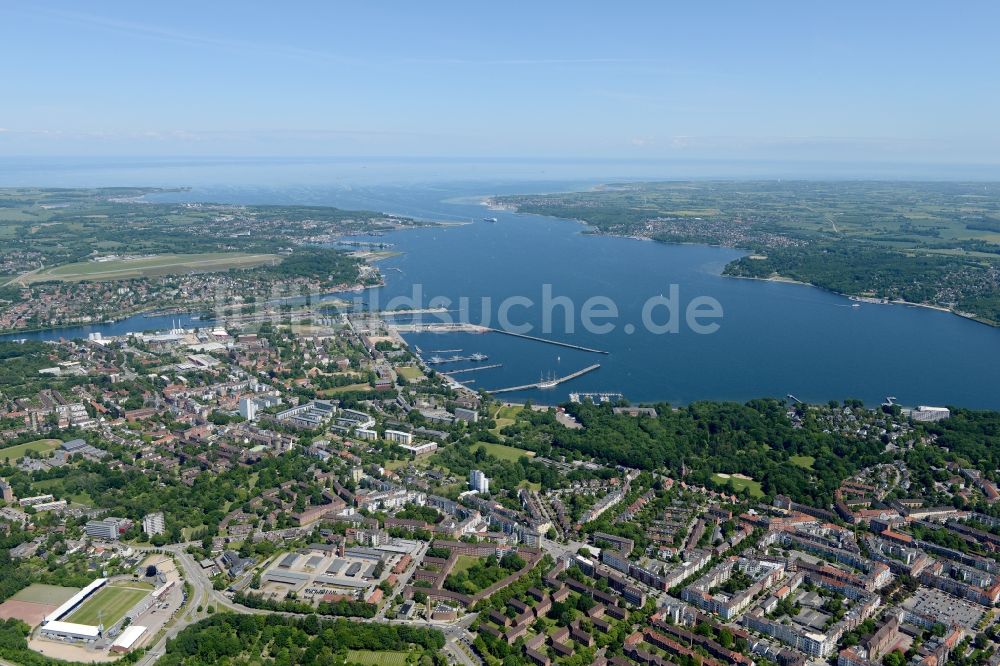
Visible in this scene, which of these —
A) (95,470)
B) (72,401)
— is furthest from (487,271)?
(95,470)

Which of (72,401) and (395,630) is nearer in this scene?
(395,630)

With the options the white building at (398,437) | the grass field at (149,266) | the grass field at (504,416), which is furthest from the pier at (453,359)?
the grass field at (149,266)

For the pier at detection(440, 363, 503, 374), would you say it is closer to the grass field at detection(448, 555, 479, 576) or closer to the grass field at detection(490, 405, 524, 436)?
the grass field at detection(490, 405, 524, 436)

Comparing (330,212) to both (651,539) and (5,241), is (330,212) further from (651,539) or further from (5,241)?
(651,539)

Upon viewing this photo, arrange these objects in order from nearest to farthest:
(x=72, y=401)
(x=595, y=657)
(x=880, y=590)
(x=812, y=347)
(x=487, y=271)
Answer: (x=595, y=657) < (x=880, y=590) < (x=72, y=401) < (x=812, y=347) < (x=487, y=271)

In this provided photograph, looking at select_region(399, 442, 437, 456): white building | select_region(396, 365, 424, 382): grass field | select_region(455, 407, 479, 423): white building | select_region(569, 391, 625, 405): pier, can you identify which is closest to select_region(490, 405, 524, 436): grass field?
select_region(455, 407, 479, 423): white building

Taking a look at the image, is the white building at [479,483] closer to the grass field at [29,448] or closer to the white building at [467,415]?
the white building at [467,415]

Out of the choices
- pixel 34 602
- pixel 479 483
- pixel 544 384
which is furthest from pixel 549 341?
pixel 34 602
